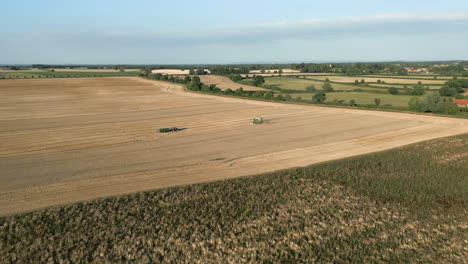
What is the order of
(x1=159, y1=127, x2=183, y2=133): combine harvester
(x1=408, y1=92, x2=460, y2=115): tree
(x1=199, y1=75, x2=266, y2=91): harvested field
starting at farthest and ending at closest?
(x1=199, y1=75, x2=266, y2=91): harvested field → (x1=408, y1=92, x2=460, y2=115): tree → (x1=159, y1=127, x2=183, y2=133): combine harvester

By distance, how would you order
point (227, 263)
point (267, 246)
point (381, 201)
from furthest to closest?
point (381, 201) → point (267, 246) → point (227, 263)

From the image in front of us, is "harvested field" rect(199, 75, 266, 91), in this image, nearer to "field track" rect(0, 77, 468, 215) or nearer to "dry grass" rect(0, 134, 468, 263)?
"field track" rect(0, 77, 468, 215)

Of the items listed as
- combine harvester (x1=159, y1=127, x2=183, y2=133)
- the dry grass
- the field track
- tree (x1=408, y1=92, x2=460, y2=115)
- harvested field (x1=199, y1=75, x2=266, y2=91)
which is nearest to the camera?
the dry grass

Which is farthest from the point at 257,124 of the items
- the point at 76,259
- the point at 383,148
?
the point at 76,259

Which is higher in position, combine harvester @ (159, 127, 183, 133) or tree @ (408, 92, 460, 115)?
tree @ (408, 92, 460, 115)

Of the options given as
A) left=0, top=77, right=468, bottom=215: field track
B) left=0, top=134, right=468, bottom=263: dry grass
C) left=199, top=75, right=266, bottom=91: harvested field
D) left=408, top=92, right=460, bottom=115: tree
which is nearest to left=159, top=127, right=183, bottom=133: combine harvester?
left=0, top=77, right=468, bottom=215: field track

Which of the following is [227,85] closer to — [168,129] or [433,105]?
[433,105]

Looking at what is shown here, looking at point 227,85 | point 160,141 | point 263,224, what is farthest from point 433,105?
point 227,85

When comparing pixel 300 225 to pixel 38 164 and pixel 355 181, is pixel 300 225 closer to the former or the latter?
pixel 355 181
